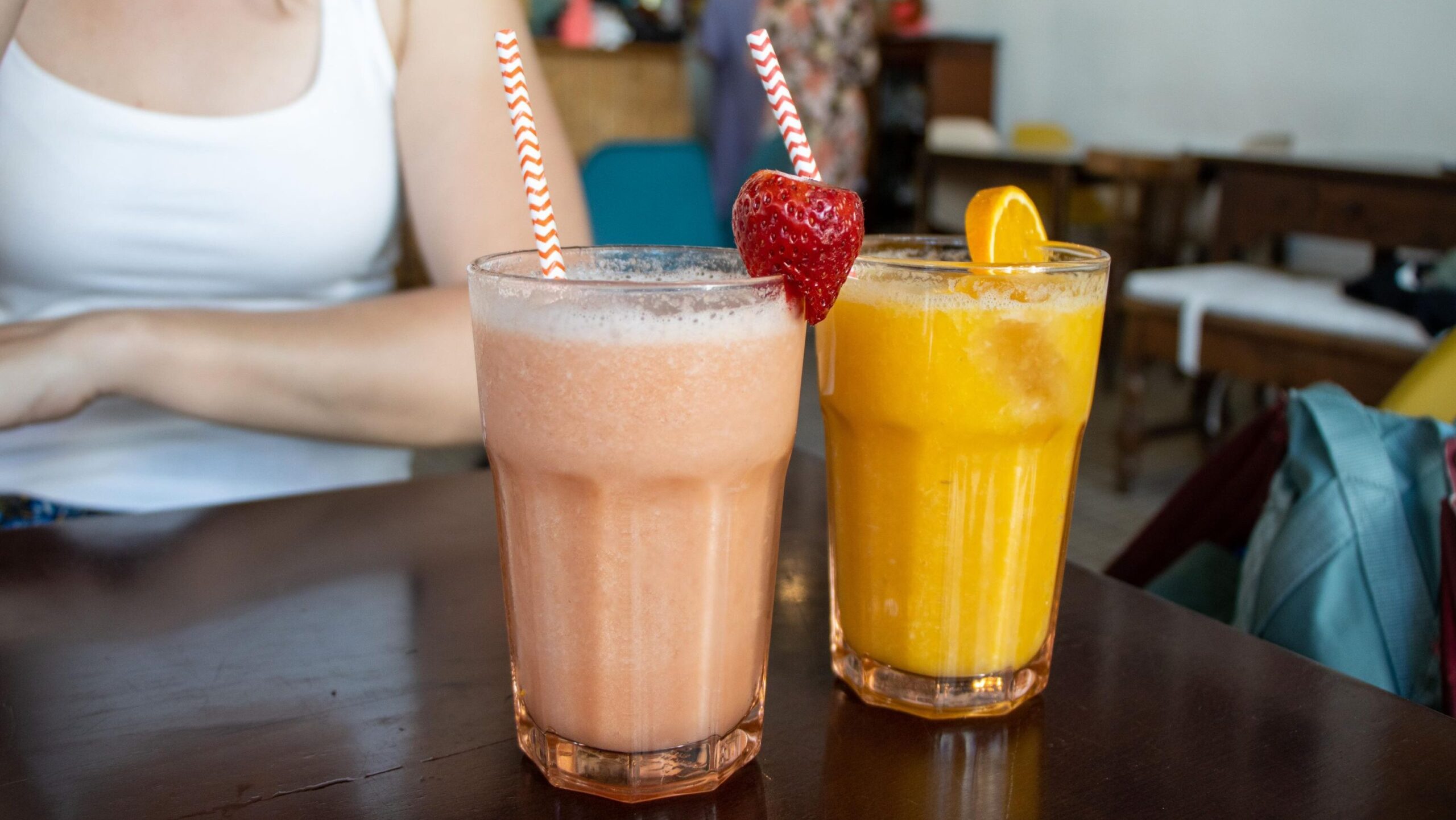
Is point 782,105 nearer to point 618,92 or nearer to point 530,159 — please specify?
point 530,159

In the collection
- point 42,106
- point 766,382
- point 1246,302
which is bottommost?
point 1246,302

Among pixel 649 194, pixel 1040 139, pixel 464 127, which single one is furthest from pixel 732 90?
pixel 464 127

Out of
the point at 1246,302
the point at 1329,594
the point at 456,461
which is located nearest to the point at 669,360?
the point at 1329,594

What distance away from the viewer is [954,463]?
1.82 ft

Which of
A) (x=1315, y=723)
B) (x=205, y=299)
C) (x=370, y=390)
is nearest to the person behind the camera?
(x=1315, y=723)

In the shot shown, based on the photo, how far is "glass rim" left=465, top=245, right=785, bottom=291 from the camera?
17.5 inches

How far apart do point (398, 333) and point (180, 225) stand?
0.25 m

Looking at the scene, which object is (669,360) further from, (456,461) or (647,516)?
(456,461)

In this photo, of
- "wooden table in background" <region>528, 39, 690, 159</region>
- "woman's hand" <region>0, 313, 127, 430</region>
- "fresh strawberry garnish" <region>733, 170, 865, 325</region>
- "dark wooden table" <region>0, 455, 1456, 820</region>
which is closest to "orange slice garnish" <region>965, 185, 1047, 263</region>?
"fresh strawberry garnish" <region>733, 170, 865, 325</region>

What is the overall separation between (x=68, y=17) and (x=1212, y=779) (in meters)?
1.04

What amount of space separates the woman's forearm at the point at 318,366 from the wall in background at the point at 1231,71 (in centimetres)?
365

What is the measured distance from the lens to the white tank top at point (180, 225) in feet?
3.15

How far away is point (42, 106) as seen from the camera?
95 centimetres

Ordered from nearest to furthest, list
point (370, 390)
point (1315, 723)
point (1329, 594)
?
point (1315, 723)
point (1329, 594)
point (370, 390)
